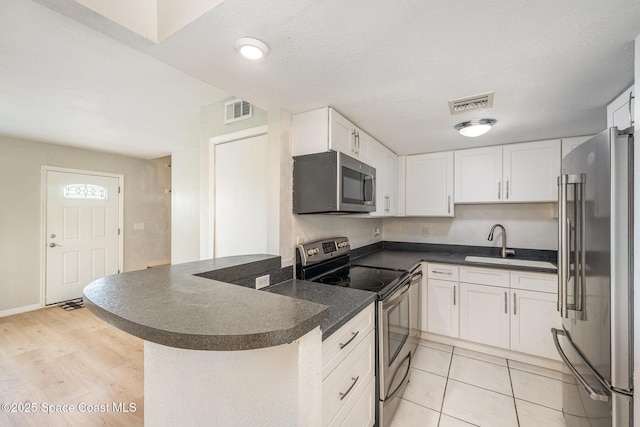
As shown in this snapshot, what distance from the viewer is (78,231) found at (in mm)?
4250

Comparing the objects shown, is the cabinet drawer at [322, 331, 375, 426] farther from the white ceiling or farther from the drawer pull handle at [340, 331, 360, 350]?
the white ceiling

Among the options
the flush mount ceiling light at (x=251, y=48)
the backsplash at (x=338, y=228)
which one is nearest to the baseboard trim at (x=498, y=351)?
the backsplash at (x=338, y=228)

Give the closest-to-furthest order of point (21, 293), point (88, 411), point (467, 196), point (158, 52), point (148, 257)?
point (158, 52)
point (88, 411)
point (467, 196)
point (21, 293)
point (148, 257)

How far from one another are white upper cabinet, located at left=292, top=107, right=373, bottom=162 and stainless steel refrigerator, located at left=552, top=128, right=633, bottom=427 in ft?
4.38

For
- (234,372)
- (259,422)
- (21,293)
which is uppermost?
(234,372)

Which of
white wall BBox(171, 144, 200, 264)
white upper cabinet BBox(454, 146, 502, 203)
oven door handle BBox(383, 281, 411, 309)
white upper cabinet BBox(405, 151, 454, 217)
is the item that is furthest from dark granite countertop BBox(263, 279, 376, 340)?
white wall BBox(171, 144, 200, 264)

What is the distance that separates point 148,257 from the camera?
5195 mm

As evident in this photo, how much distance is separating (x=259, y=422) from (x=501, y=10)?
172 cm

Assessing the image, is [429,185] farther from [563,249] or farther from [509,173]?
[563,249]

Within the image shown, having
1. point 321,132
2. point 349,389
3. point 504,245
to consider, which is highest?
point 321,132

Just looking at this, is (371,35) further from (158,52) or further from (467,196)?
(467,196)

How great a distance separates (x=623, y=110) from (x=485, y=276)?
1.62 meters

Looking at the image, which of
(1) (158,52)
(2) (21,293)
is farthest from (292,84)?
(2) (21,293)

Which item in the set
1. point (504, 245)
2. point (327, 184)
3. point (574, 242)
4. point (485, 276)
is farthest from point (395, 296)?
point (504, 245)
